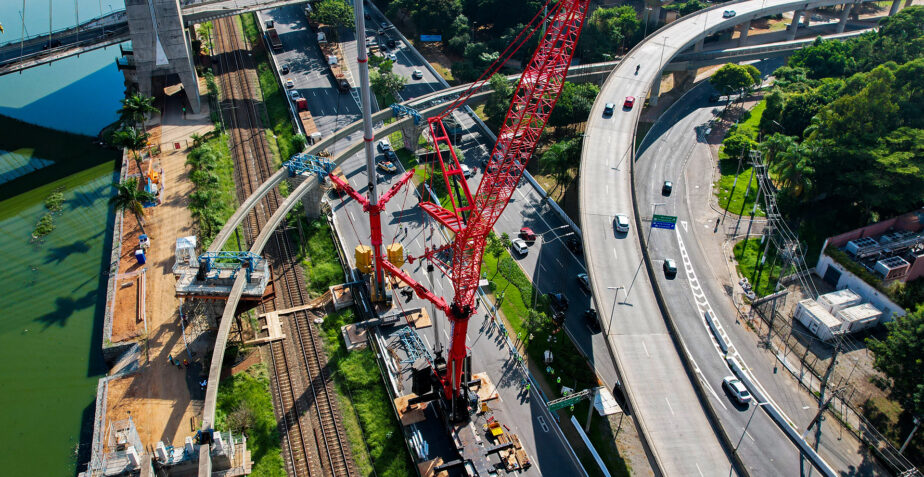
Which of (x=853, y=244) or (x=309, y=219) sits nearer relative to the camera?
(x=853, y=244)

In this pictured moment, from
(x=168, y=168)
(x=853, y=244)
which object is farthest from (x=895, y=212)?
(x=168, y=168)

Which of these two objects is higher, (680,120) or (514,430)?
(680,120)

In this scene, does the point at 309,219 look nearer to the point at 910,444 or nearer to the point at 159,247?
the point at 159,247

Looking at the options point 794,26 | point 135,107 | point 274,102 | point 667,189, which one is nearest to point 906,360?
point 667,189

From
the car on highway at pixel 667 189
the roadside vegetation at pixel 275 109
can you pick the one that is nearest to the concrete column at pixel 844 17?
the car on highway at pixel 667 189

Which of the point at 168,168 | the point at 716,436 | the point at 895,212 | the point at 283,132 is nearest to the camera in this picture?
the point at 716,436

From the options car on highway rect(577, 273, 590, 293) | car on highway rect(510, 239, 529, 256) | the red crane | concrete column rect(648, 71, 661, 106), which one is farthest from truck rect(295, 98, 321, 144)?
concrete column rect(648, 71, 661, 106)

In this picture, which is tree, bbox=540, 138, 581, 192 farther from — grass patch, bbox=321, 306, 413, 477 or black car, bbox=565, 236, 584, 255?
grass patch, bbox=321, 306, 413, 477
